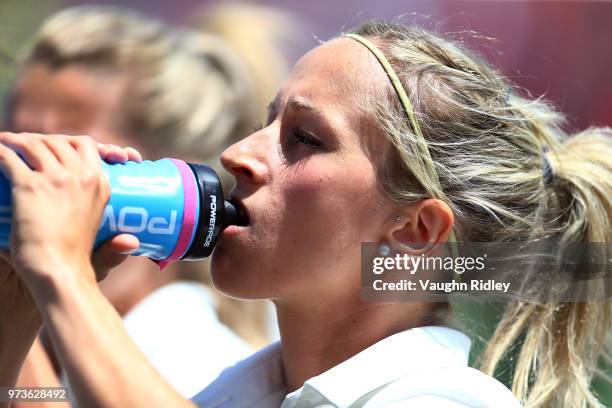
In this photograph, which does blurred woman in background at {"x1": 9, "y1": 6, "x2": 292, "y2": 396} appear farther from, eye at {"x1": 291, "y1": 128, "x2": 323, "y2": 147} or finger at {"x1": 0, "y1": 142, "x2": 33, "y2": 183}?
finger at {"x1": 0, "y1": 142, "x2": 33, "y2": 183}

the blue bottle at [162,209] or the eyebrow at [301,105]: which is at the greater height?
the eyebrow at [301,105]

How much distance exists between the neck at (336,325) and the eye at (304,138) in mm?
226

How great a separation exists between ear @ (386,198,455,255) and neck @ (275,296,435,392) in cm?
9

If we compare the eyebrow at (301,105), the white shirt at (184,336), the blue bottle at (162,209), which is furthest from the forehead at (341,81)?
the white shirt at (184,336)

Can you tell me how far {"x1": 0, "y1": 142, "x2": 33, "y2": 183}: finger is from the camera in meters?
0.99

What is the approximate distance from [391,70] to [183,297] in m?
1.00

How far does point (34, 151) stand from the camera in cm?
101

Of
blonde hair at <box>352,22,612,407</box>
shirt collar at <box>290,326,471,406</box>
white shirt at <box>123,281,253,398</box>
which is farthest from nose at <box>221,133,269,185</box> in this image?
white shirt at <box>123,281,253,398</box>

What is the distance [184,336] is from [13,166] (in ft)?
3.38

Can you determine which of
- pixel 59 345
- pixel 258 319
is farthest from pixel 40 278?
pixel 258 319

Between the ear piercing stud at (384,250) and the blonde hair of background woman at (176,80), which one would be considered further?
the blonde hair of background woman at (176,80)

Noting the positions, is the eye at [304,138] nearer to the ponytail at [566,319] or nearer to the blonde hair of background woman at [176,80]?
the ponytail at [566,319]

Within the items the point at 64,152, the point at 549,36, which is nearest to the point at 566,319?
the point at 64,152

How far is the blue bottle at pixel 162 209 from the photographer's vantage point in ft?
3.45
